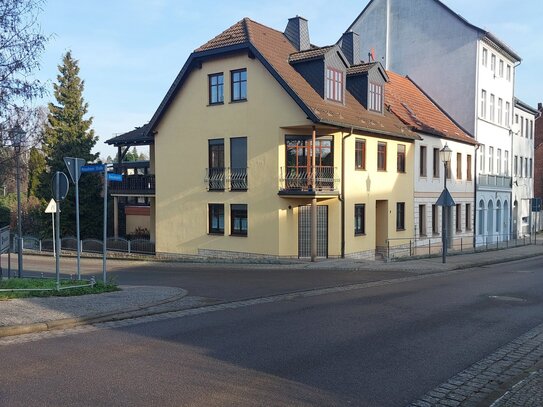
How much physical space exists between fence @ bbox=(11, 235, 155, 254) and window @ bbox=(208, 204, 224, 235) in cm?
470

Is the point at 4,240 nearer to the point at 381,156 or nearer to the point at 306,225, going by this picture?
the point at 306,225

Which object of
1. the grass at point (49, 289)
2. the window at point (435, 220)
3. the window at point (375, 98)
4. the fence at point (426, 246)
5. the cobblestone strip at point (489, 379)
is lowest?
the fence at point (426, 246)

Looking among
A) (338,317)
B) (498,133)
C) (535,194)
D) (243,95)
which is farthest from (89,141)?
(535,194)

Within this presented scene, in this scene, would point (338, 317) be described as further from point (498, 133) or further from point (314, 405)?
point (498, 133)

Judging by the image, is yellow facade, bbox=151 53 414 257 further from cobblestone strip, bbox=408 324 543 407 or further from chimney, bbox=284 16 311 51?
cobblestone strip, bbox=408 324 543 407

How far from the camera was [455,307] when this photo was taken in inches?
449

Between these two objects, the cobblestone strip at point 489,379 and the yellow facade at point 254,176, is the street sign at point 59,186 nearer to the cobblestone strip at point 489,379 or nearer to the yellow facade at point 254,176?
the cobblestone strip at point 489,379

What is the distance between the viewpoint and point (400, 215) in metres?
28.5

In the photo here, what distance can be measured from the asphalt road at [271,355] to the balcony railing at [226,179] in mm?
12757

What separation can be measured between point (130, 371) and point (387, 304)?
666cm

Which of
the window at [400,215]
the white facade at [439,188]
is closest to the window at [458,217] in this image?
the white facade at [439,188]

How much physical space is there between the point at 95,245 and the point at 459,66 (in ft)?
82.3

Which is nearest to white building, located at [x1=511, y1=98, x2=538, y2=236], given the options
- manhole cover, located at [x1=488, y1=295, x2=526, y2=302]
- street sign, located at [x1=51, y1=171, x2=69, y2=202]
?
manhole cover, located at [x1=488, y1=295, x2=526, y2=302]

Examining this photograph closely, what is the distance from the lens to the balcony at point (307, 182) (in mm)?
22522
